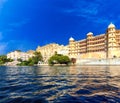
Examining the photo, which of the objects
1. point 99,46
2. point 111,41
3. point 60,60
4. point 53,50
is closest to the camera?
point 111,41

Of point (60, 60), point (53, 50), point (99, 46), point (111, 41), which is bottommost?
point (60, 60)

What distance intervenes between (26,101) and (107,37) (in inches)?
4649

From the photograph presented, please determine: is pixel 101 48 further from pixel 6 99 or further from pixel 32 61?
pixel 6 99

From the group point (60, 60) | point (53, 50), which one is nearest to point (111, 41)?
point (60, 60)

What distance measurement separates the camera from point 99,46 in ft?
447

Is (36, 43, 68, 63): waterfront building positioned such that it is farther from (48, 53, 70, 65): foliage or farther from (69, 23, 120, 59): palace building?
(48, 53, 70, 65): foliage

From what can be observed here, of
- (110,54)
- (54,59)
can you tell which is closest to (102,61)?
(110,54)

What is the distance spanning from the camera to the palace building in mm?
122625

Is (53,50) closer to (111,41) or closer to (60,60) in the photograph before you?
(60,60)

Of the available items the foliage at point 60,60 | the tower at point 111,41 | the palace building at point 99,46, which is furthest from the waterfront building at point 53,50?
the tower at point 111,41

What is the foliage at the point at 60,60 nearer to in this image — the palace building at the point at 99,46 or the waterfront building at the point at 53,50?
the palace building at the point at 99,46

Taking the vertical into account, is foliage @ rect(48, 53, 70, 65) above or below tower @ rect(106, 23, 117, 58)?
below

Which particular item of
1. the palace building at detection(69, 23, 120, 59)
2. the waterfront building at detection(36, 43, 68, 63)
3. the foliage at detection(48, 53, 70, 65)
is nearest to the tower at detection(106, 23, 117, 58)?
the palace building at detection(69, 23, 120, 59)

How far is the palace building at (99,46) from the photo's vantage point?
123 metres
